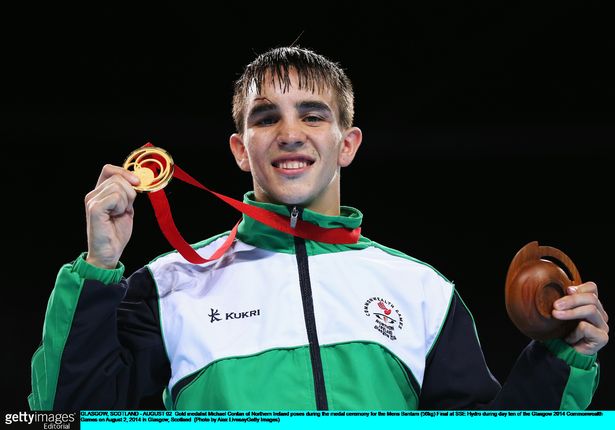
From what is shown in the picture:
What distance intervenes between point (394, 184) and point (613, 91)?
1118 millimetres

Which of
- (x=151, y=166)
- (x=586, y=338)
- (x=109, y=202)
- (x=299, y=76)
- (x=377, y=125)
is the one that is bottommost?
(x=586, y=338)

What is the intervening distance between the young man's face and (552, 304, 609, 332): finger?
1.91ft

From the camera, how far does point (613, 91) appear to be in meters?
3.73

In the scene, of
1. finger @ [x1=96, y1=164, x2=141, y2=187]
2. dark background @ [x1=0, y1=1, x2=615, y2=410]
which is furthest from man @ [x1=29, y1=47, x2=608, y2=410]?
dark background @ [x1=0, y1=1, x2=615, y2=410]

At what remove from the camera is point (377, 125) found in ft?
12.4

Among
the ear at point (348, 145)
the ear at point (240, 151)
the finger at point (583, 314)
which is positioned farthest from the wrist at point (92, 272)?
the finger at point (583, 314)

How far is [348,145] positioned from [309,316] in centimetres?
48

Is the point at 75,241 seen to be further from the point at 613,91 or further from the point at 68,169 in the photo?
the point at 613,91

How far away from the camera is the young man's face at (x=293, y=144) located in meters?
1.71

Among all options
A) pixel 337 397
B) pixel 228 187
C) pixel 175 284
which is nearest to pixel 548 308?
pixel 337 397

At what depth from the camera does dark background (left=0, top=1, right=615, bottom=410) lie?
128 inches

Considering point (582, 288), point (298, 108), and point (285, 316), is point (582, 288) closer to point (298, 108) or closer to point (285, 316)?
point (285, 316)

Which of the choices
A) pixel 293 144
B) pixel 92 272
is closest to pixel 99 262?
pixel 92 272

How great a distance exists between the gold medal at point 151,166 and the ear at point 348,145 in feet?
1.46
